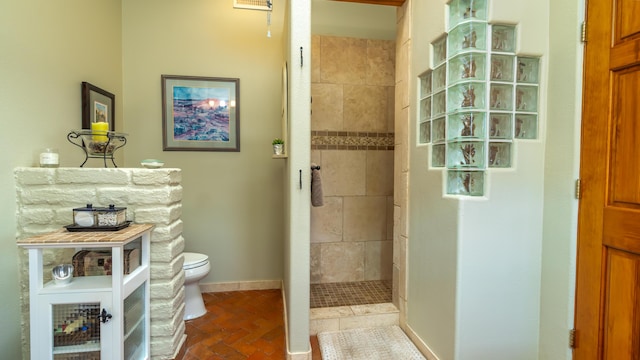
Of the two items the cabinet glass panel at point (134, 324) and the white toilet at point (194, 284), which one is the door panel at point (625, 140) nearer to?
the cabinet glass panel at point (134, 324)

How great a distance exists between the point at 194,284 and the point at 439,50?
249 cm

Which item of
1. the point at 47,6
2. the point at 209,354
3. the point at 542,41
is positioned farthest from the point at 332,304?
the point at 47,6

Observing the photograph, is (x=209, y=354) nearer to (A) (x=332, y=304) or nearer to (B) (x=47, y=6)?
(A) (x=332, y=304)

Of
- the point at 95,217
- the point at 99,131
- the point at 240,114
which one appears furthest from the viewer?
the point at 240,114

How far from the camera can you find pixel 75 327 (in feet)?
4.38

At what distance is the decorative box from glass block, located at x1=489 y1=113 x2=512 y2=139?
6.72 feet

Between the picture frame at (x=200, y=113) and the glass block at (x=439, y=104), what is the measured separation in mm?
1788

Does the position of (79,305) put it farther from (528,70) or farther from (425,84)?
(528,70)

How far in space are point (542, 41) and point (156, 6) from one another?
301 cm

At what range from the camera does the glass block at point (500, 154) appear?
5.07ft

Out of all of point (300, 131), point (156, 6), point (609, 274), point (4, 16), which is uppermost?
point (156, 6)

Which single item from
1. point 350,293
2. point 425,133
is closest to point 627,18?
point 425,133

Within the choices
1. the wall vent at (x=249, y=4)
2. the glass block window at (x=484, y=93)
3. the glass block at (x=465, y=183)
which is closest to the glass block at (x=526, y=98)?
the glass block window at (x=484, y=93)

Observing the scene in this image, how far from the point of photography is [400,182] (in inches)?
84.7
